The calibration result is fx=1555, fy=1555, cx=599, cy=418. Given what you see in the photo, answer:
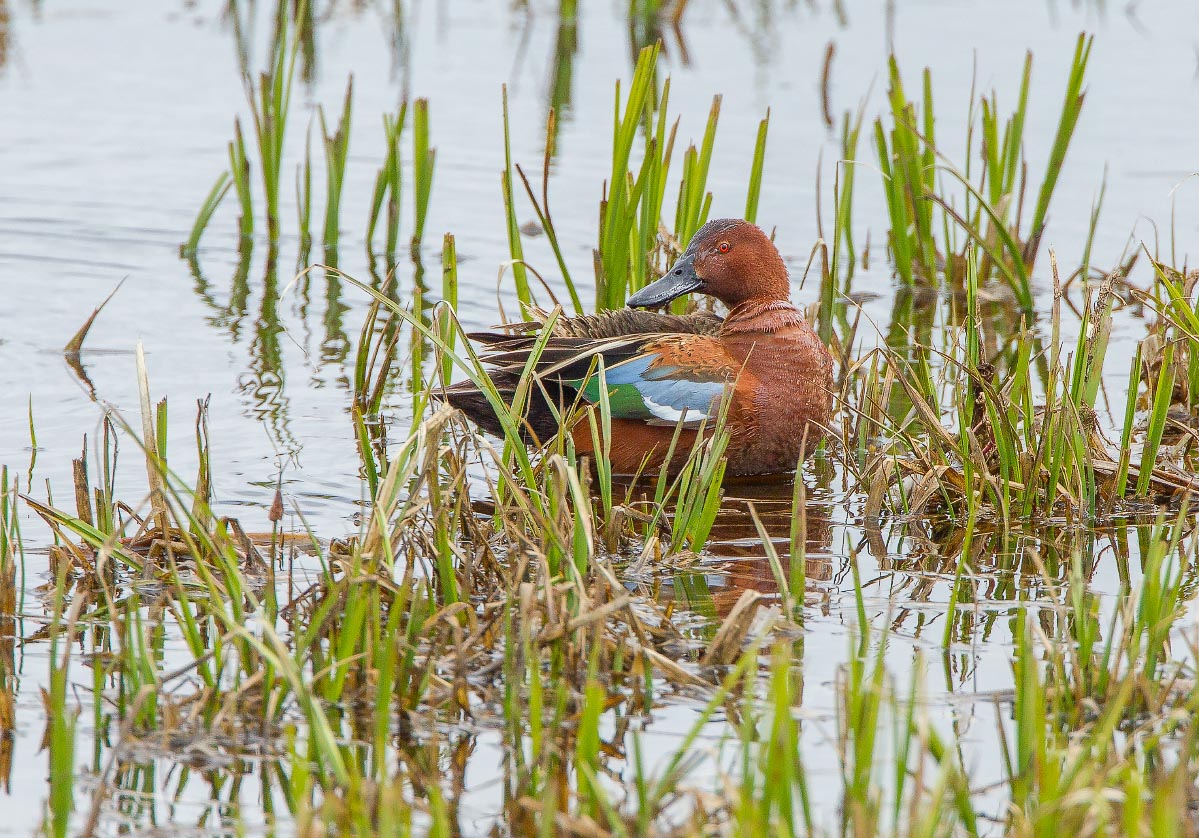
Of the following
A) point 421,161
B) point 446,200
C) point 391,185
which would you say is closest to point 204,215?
point 391,185

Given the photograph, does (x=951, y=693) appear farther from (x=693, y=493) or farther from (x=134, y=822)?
(x=134, y=822)

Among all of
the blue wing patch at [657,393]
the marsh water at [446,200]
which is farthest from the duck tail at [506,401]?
the marsh water at [446,200]

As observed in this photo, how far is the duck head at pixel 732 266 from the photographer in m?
5.58

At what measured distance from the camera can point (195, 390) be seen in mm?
6074

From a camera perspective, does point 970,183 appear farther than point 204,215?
No

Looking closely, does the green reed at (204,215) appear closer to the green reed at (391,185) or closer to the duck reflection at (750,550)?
the green reed at (391,185)

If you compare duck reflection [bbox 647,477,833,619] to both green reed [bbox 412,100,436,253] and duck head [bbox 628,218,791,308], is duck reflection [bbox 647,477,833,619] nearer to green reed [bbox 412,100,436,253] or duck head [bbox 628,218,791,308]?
duck head [bbox 628,218,791,308]

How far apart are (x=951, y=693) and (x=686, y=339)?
2.18 metres

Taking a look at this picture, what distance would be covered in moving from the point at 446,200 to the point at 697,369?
12.6 ft

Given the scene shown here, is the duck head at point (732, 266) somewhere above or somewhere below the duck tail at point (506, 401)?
above

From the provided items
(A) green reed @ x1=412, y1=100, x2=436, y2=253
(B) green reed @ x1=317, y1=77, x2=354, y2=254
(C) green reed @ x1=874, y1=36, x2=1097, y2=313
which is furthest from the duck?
(B) green reed @ x1=317, y1=77, x2=354, y2=254

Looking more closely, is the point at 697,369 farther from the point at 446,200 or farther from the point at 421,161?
the point at 446,200

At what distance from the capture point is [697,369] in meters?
5.35

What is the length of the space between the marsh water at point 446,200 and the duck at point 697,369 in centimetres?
25
